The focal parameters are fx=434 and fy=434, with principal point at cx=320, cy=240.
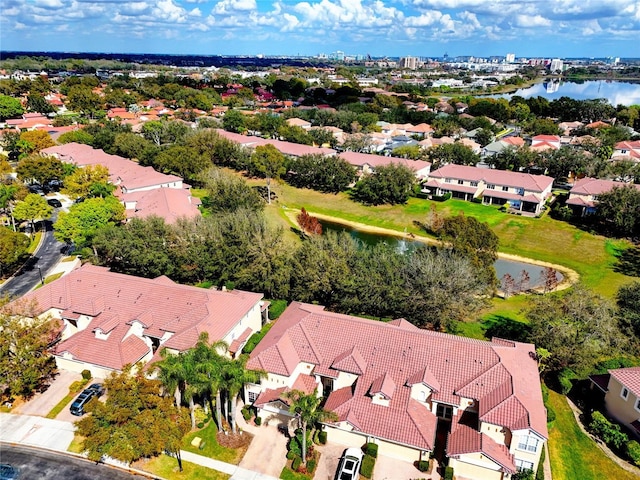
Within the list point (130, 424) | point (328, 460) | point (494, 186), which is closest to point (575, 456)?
point (328, 460)

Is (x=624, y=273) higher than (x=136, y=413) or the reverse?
the reverse

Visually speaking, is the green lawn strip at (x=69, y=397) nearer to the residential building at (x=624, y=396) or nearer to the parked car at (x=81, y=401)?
the parked car at (x=81, y=401)

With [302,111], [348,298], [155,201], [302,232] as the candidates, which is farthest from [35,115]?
[348,298]

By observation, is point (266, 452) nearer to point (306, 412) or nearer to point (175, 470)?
point (306, 412)

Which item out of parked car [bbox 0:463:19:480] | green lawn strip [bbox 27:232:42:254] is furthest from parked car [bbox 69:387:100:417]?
green lawn strip [bbox 27:232:42:254]

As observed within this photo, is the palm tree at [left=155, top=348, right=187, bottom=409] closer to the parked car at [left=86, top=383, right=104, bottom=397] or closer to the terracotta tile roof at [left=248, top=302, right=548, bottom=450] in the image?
the terracotta tile roof at [left=248, top=302, right=548, bottom=450]

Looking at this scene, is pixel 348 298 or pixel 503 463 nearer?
pixel 503 463

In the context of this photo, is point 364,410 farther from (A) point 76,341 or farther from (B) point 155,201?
(B) point 155,201
